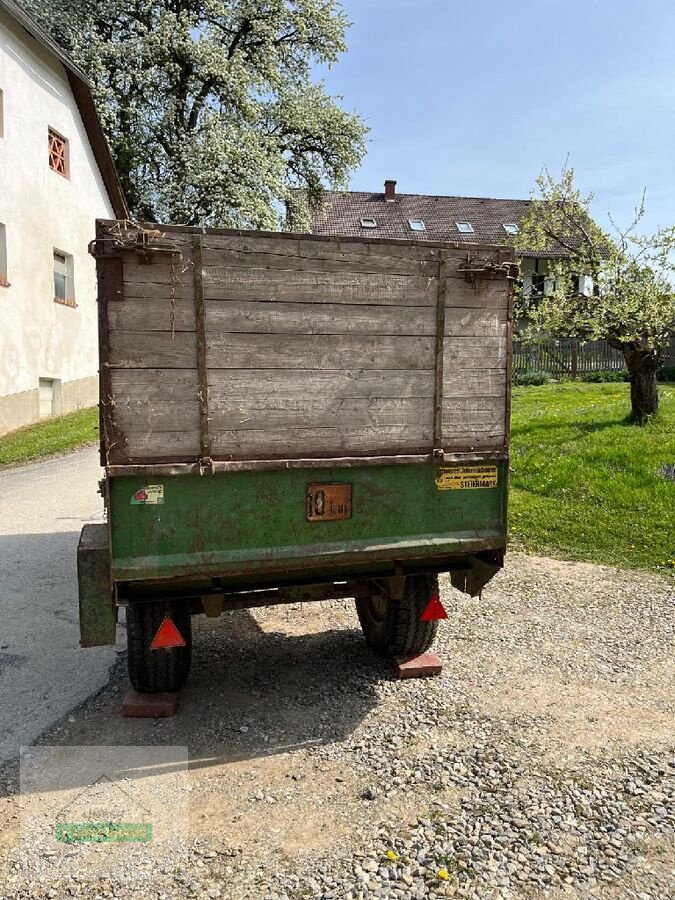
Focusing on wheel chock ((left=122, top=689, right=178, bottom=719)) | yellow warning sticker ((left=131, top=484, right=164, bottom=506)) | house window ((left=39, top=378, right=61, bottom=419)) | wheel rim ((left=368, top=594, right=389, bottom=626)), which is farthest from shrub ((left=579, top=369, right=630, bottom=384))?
yellow warning sticker ((left=131, top=484, right=164, bottom=506))

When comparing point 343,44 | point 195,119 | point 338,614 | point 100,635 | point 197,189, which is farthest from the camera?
point 343,44

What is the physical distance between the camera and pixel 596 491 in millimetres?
8914

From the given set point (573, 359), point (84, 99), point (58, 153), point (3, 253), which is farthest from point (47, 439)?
point (573, 359)

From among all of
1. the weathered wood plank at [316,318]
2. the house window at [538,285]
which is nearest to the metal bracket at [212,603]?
the weathered wood plank at [316,318]

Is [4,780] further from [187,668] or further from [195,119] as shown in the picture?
[195,119]

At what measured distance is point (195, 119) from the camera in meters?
24.3

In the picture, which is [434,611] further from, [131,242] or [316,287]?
[131,242]

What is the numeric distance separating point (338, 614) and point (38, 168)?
50.9 feet

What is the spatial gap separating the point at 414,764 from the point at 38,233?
16.8 m

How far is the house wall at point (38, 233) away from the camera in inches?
609

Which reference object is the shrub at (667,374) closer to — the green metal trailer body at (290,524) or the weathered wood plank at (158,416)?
the green metal trailer body at (290,524)

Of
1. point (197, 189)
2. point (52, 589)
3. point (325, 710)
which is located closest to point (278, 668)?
point (325, 710)

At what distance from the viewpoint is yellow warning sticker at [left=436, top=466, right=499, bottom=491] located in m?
4.07

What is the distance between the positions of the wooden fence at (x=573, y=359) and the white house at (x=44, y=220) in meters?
15.5
